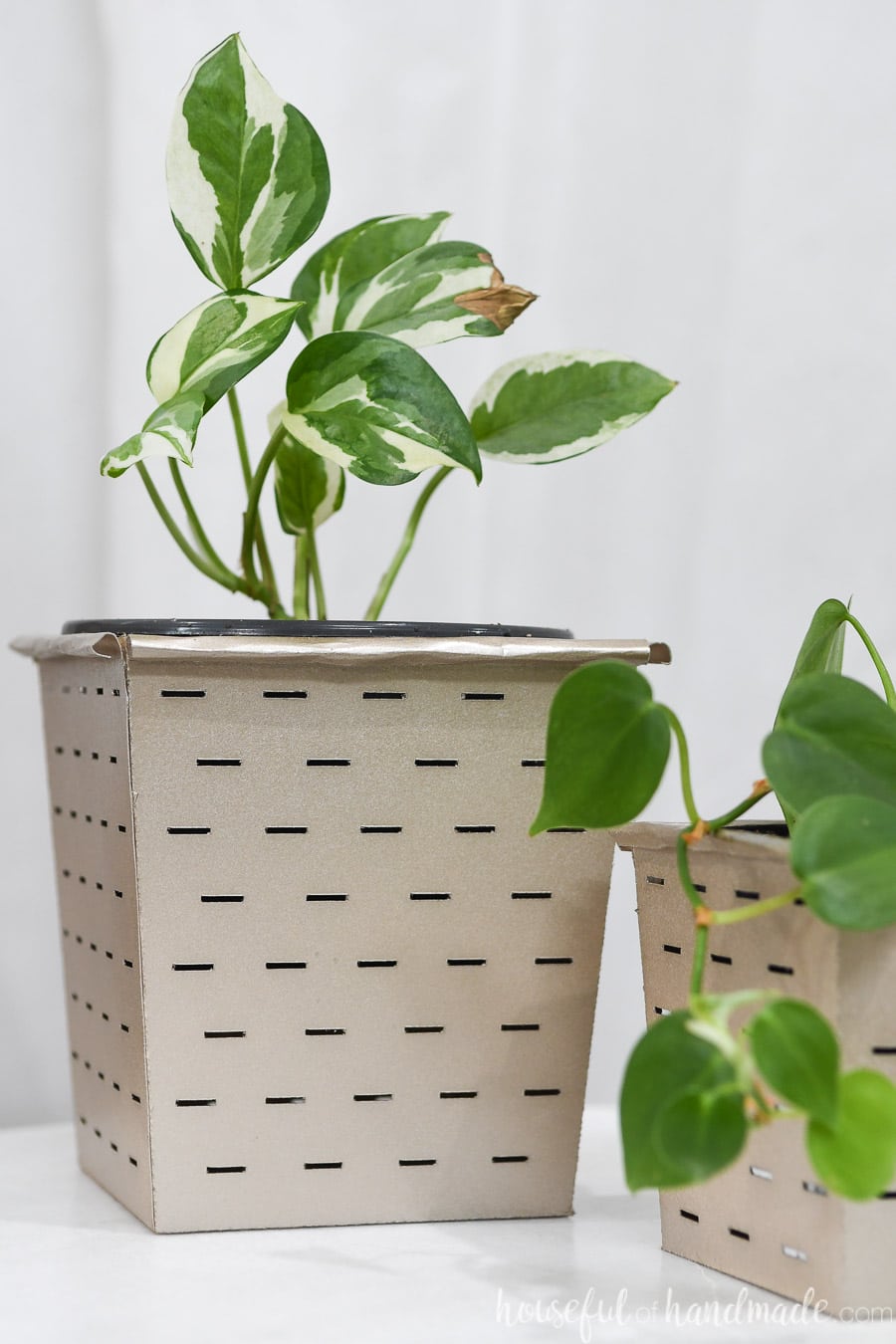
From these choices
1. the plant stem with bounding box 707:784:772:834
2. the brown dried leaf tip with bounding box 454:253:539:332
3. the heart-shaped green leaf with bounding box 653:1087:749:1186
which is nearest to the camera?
the heart-shaped green leaf with bounding box 653:1087:749:1186

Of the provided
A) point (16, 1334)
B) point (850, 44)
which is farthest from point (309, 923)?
point (850, 44)

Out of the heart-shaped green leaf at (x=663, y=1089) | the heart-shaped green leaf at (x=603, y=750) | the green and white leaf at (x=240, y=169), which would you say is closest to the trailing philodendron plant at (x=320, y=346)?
the green and white leaf at (x=240, y=169)

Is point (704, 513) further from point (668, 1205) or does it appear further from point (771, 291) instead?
point (668, 1205)

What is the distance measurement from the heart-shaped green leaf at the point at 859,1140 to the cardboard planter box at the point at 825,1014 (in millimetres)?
67

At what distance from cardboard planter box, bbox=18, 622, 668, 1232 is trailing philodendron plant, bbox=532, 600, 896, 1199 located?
113mm

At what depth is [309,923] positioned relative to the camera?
55cm

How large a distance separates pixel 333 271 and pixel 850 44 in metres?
0.52

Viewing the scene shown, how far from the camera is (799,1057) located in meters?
0.37

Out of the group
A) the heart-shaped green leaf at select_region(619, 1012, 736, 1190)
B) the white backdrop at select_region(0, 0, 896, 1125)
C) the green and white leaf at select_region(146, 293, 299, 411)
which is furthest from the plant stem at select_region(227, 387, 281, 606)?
the heart-shaped green leaf at select_region(619, 1012, 736, 1190)

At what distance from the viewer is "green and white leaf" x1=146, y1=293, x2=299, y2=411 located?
53 centimetres

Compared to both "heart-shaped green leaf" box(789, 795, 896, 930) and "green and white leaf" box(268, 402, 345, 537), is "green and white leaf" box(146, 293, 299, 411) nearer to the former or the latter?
"green and white leaf" box(268, 402, 345, 537)

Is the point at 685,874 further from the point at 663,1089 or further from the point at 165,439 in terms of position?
the point at 165,439

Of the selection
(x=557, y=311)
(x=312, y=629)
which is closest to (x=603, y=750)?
(x=312, y=629)

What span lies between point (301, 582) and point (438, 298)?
0.55 feet
